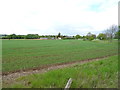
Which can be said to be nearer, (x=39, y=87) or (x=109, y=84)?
(x=39, y=87)

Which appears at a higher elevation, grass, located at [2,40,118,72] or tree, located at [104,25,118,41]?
tree, located at [104,25,118,41]

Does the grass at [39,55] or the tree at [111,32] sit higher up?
the tree at [111,32]

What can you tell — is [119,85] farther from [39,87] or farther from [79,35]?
[79,35]

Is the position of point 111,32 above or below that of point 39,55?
above

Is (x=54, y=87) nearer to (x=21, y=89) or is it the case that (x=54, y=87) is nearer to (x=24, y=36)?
(x=21, y=89)

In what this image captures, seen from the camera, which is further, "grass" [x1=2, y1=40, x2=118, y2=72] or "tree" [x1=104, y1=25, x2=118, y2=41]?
"tree" [x1=104, y1=25, x2=118, y2=41]

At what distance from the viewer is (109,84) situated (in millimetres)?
4004

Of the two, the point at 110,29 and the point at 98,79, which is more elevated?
the point at 110,29

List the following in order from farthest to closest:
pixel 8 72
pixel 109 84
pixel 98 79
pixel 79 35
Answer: pixel 79 35, pixel 8 72, pixel 98 79, pixel 109 84

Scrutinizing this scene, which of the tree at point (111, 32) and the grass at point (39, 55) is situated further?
the tree at point (111, 32)

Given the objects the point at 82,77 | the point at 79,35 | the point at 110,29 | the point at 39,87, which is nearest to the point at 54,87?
the point at 39,87

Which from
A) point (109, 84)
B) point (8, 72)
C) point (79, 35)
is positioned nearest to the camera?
point (109, 84)

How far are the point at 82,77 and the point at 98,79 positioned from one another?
0.71 m

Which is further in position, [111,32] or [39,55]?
[111,32]
